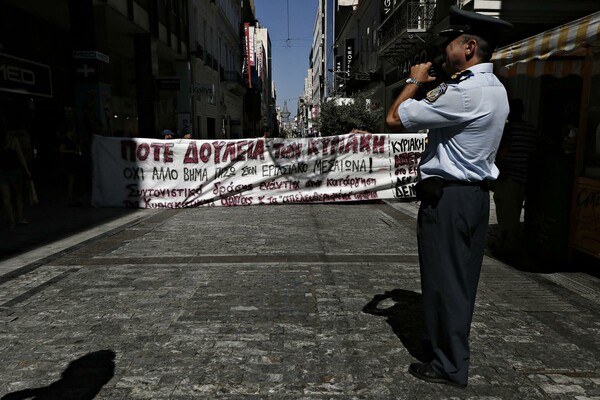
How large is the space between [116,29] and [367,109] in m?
13.0

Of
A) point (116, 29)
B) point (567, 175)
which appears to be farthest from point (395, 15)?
point (567, 175)

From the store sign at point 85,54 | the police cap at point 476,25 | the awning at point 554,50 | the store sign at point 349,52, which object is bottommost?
the police cap at point 476,25

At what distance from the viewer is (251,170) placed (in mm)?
10266

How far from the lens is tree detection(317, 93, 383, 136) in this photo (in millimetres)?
22969

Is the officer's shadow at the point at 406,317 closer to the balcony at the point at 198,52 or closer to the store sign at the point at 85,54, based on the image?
the store sign at the point at 85,54

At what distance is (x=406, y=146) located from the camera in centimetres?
1066

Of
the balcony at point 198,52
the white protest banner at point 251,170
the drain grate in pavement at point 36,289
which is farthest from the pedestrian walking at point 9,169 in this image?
the balcony at point 198,52

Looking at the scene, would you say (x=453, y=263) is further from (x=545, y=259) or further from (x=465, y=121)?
(x=545, y=259)

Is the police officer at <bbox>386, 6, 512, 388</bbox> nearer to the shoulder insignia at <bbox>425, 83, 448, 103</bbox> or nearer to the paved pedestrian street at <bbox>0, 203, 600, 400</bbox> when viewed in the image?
Result: the shoulder insignia at <bbox>425, 83, 448, 103</bbox>

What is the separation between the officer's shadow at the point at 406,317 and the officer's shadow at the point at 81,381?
196 cm

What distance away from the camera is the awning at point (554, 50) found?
4688 mm

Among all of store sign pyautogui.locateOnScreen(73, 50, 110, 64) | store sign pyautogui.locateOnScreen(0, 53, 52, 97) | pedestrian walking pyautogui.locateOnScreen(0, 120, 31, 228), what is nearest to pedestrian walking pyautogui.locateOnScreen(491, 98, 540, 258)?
pedestrian walking pyautogui.locateOnScreen(0, 120, 31, 228)

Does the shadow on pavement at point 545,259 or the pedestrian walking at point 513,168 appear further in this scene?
the pedestrian walking at point 513,168

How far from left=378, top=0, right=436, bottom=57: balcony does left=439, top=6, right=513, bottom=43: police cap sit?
1610 cm
